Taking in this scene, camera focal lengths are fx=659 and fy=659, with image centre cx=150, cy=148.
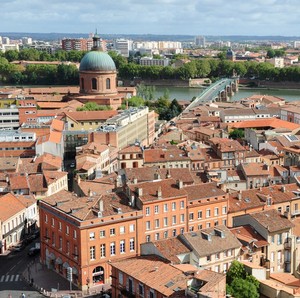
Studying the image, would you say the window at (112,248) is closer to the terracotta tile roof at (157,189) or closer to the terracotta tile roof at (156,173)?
the terracotta tile roof at (157,189)

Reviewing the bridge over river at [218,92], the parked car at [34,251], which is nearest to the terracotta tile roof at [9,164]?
the parked car at [34,251]

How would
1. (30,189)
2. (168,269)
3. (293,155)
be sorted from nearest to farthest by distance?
1. (168,269)
2. (30,189)
3. (293,155)

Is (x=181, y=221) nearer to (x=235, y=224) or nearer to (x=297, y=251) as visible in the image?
(x=235, y=224)

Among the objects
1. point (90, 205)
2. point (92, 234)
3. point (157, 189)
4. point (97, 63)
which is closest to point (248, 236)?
point (157, 189)

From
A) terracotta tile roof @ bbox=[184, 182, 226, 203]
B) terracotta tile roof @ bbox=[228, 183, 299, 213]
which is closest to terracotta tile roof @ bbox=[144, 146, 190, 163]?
terracotta tile roof @ bbox=[228, 183, 299, 213]

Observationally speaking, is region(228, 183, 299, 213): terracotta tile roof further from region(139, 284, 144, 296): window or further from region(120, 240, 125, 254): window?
region(139, 284, 144, 296): window

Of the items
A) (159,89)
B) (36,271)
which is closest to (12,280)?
(36,271)
